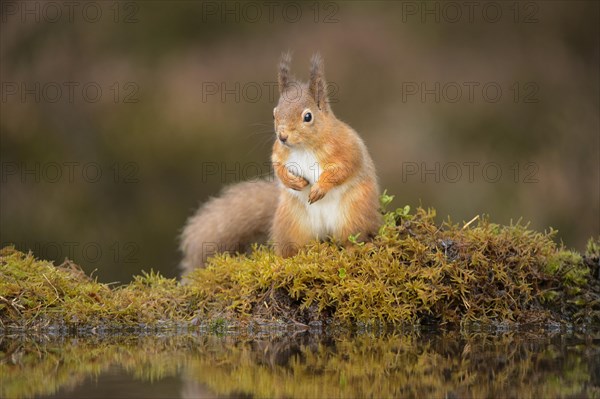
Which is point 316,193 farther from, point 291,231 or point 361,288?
point 361,288

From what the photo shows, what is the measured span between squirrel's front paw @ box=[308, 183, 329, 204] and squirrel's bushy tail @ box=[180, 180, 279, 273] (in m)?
1.07

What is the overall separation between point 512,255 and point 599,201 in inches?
216

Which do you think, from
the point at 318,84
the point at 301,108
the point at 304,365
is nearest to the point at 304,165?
the point at 301,108

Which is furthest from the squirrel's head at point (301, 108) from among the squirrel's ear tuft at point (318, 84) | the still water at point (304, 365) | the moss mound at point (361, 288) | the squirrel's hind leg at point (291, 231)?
the still water at point (304, 365)

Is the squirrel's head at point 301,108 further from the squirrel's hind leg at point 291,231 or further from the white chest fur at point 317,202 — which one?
the squirrel's hind leg at point 291,231

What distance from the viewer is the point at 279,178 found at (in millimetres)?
6867

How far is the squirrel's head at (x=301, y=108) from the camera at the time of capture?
265 inches

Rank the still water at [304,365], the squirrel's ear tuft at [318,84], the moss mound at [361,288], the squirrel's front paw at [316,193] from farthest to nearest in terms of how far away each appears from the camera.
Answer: the squirrel's ear tuft at [318,84] → the squirrel's front paw at [316,193] → the moss mound at [361,288] → the still water at [304,365]

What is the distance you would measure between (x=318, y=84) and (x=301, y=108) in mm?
231

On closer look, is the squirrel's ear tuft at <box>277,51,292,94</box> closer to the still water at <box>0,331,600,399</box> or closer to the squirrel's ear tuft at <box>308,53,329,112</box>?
the squirrel's ear tuft at <box>308,53,329,112</box>

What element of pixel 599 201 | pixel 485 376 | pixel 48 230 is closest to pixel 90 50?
pixel 48 230

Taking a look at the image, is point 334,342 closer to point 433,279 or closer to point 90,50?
point 433,279

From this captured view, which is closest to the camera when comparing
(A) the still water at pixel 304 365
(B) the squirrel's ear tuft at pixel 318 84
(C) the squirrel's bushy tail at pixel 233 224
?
(A) the still water at pixel 304 365

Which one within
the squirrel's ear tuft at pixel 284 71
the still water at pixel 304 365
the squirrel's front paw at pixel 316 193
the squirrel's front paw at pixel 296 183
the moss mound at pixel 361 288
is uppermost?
the squirrel's ear tuft at pixel 284 71
